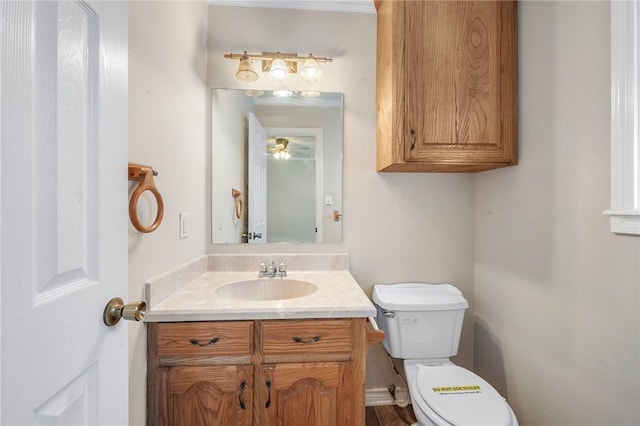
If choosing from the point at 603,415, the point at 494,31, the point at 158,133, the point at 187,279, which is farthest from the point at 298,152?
the point at 603,415

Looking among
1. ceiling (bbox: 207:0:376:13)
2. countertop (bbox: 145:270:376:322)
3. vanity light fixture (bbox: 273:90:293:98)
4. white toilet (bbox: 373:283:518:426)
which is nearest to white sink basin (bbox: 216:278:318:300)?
countertop (bbox: 145:270:376:322)

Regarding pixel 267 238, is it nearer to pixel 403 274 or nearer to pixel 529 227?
pixel 403 274

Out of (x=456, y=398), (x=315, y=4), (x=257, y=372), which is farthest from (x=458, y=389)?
(x=315, y=4)

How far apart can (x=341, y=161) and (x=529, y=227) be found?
38.5 inches

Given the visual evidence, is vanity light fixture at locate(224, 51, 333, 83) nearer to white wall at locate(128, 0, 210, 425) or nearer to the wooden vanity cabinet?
white wall at locate(128, 0, 210, 425)

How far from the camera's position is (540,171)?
1260 mm

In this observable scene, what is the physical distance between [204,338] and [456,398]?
1018 mm

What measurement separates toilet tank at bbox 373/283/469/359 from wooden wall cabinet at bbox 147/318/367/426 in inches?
15.4

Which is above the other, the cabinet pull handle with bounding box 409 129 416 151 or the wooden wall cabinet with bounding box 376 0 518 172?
the wooden wall cabinet with bounding box 376 0 518 172

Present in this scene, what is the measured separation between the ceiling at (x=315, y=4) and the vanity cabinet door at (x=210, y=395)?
1851 millimetres

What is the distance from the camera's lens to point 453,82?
1.35m

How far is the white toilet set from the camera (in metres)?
1.13

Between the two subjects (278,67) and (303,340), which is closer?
(303,340)

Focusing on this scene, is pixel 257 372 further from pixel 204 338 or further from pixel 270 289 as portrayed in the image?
pixel 270 289
